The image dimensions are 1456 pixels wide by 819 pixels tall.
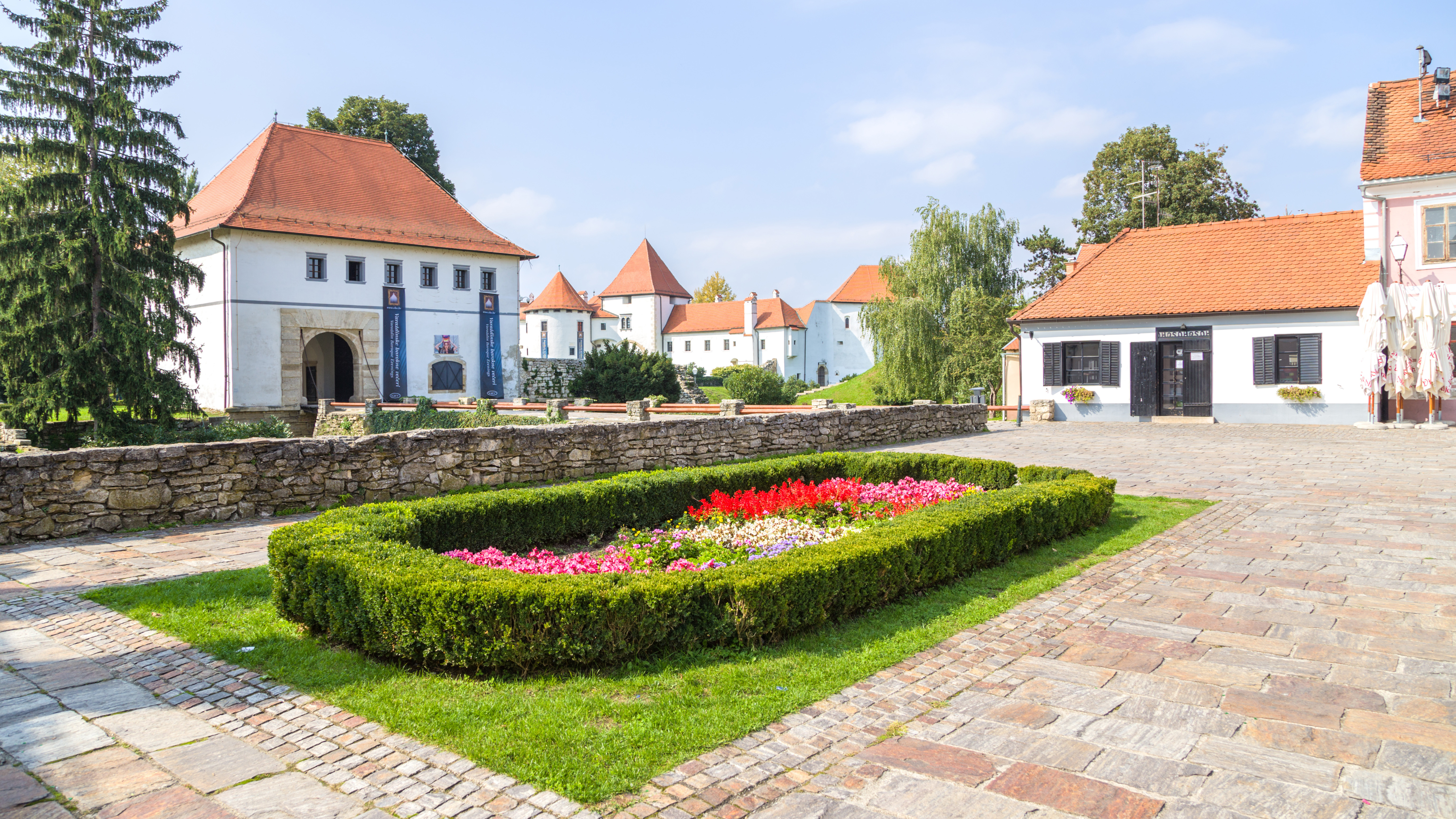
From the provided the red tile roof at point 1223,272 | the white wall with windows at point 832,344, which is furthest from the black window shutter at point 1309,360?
the white wall with windows at point 832,344

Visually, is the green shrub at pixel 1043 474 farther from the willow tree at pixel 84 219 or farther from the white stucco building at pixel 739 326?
the white stucco building at pixel 739 326

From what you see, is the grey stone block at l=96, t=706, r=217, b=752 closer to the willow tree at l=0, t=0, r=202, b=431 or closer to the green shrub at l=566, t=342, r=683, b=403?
the willow tree at l=0, t=0, r=202, b=431

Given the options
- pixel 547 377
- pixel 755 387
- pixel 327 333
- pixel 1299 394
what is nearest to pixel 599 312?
pixel 755 387

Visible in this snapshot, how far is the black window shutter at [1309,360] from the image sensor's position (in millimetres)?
24109

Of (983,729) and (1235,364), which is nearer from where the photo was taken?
(983,729)

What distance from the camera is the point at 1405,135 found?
77.9ft

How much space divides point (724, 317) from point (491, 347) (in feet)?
146

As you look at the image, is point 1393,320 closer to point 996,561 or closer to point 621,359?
point 996,561

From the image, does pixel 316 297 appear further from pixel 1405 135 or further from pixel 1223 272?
pixel 1405 135

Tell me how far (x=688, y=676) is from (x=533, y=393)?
125 ft

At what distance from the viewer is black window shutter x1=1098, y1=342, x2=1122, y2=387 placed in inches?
1064

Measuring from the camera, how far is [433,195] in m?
38.7

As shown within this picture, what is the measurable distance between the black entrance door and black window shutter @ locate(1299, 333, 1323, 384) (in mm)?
2948

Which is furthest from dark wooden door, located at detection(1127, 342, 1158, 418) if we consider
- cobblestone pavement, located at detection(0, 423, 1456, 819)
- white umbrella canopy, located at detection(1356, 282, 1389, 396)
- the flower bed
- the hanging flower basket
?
cobblestone pavement, located at detection(0, 423, 1456, 819)
